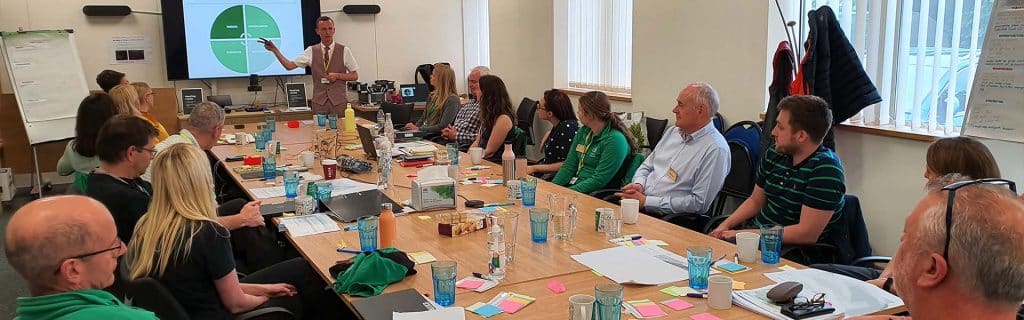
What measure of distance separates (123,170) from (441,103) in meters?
4.03

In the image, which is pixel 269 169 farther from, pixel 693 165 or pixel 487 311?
pixel 487 311

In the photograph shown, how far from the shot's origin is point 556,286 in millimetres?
2459

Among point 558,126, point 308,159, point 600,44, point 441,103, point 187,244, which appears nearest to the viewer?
point 187,244

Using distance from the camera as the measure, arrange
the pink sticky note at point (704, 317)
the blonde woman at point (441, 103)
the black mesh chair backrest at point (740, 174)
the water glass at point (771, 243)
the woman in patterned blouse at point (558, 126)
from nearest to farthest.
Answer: the pink sticky note at point (704, 317)
the water glass at point (771, 243)
the black mesh chair backrest at point (740, 174)
the woman in patterned blouse at point (558, 126)
the blonde woman at point (441, 103)

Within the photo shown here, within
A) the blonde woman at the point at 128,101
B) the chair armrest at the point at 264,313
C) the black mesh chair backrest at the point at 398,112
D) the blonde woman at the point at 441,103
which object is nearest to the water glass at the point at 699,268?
the chair armrest at the point at 264,313

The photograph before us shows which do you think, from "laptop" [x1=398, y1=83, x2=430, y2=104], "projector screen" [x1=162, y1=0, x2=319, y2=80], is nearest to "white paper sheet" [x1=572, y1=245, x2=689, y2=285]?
"laptop" [x1=398, y1=83, x2=430, y2=104]

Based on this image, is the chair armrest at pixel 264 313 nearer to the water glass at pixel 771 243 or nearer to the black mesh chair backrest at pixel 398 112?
the water glass at pixel 771 243

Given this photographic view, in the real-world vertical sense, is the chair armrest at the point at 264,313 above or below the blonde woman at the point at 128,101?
below

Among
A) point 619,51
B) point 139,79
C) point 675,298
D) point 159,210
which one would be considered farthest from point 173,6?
point 675,298

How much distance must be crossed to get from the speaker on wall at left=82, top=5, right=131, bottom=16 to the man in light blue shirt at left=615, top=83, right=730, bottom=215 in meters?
6.14

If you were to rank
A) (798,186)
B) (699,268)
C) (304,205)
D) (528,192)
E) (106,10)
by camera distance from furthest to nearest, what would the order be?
(106,10) → (528,192) → (304,205) → (798,186) → (699,268)

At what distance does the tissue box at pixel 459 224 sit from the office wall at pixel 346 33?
6.18 meters

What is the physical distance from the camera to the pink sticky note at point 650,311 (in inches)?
86.7

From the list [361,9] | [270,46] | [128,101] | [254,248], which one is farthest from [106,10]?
[254,248]
